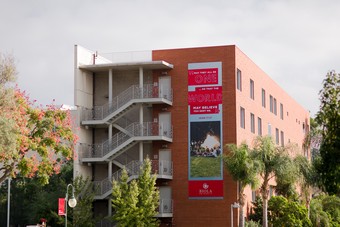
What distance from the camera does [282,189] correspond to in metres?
61.7

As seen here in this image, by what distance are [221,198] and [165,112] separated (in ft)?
25.9

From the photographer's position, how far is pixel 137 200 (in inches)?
2040

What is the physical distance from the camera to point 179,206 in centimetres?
5562

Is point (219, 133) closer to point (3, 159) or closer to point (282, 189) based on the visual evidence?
point (282, 189)

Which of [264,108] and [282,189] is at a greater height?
[264,108]

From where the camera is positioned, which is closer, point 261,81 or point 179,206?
point 179,206

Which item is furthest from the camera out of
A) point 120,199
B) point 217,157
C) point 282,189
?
point 282,189

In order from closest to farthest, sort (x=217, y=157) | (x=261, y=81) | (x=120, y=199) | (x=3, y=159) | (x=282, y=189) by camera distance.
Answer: (x=3, y=159)
(x=120, y=199)
(x=217, y=157)
(x=282, y=189)
(x=261, y=81)

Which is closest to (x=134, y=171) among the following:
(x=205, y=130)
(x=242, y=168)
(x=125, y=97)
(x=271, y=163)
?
(x=125, y=97)

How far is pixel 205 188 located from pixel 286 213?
21.4 ft

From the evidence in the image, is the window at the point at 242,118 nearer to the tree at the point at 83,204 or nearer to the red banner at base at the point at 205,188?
the red banner at base at the point at 205,188

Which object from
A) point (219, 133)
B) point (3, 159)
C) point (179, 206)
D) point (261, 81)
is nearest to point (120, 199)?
point (179, 206)

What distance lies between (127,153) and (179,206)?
19.8 feet

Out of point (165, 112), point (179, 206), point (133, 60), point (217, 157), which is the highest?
point (133, 60)
